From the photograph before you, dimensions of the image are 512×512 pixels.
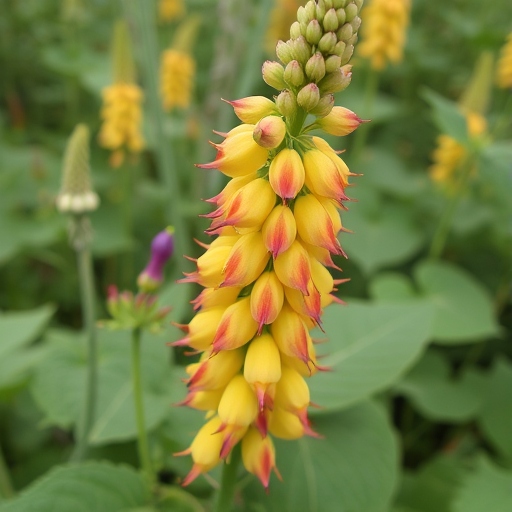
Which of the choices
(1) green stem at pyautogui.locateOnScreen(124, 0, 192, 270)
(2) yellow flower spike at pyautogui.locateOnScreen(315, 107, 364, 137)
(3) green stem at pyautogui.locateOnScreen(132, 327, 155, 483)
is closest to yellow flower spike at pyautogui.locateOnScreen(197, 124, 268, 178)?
(2) yellow flower spike at pyautogui.locateOnScreen(315, 107, 364, 137)

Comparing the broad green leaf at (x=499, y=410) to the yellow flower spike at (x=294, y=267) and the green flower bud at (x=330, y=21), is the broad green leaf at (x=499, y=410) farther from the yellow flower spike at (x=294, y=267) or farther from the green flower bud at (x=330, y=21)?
the green flower bud at (x=330, y=21)

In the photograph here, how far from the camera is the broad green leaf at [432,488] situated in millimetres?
2268

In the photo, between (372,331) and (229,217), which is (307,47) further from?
(372,331)

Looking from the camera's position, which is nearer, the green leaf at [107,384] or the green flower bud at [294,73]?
the green flower bud at [294,73]

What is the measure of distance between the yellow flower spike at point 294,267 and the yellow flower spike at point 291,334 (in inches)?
3.4

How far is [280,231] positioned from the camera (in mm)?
866

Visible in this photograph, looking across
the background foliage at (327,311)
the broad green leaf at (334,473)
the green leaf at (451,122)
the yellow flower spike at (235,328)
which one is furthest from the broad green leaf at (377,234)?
the yellow flower spike at (235,328)

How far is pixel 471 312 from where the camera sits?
2.95m

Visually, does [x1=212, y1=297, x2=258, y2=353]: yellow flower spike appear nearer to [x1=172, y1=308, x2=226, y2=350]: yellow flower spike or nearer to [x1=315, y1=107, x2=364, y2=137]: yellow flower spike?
[x1=172, y1=308, x2=226, y2=350]: yellow flower spike

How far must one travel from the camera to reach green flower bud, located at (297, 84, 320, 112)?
0.81 m

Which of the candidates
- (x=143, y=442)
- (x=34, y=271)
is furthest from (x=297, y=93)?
(x=34, y=271)

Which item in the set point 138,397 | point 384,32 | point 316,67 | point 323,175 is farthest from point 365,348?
point 384,32

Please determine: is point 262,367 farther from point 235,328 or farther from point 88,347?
point 88,347

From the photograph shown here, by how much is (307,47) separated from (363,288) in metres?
2.73
